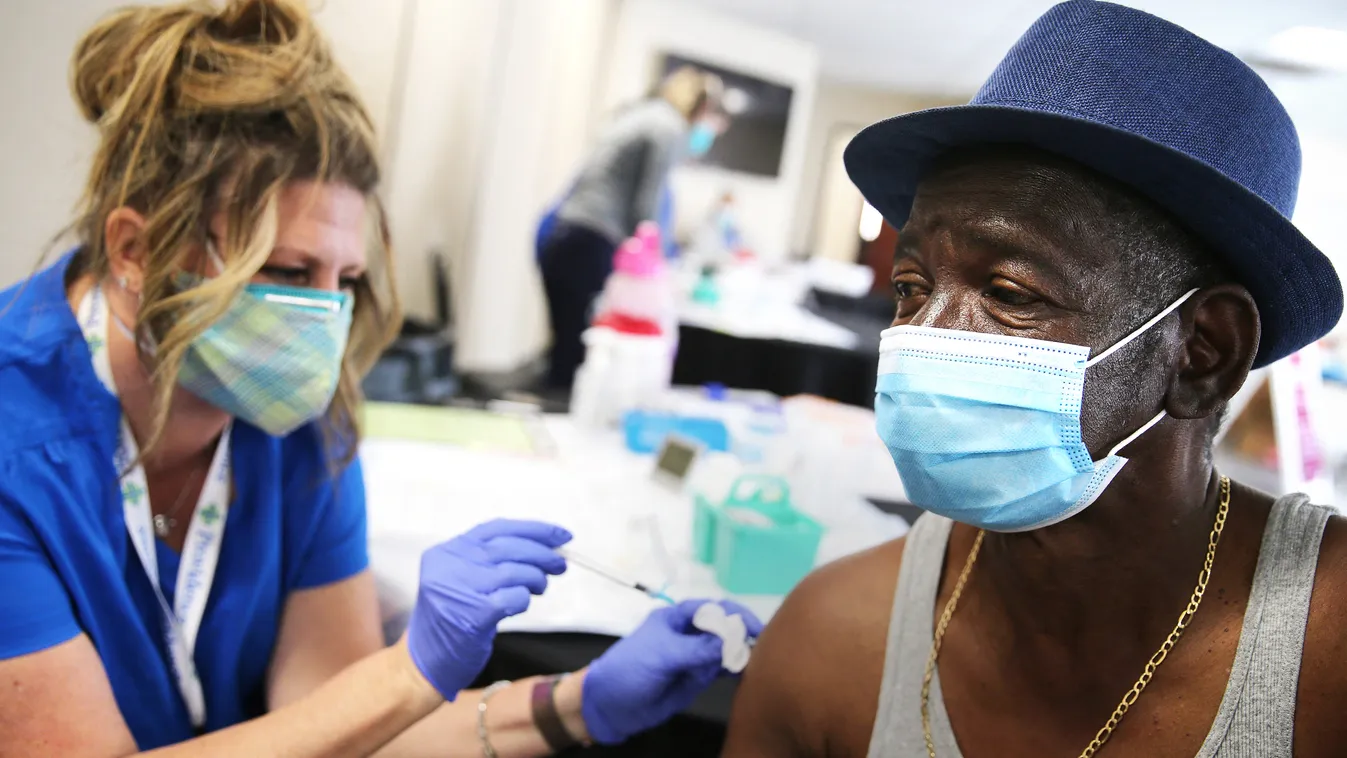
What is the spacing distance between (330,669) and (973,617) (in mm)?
955

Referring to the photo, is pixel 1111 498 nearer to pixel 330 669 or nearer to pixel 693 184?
pixel 330 669

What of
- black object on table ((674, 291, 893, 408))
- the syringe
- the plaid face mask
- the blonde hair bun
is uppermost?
the blonde hair bun

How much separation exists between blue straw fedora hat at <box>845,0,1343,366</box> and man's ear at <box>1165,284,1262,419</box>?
1.4 inches

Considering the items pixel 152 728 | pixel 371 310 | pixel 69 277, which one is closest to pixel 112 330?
pixel 69 277

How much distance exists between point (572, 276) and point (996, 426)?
408cm

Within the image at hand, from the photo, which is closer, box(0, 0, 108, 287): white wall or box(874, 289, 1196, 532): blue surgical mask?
box(874, 289, 1196, 532): blue surgical mask

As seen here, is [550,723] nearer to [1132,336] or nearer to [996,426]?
[996,426]

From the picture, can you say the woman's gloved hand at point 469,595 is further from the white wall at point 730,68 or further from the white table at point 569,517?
the white wall at point 730,68

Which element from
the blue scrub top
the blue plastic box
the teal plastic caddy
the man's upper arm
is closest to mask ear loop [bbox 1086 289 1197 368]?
the man's upper arm

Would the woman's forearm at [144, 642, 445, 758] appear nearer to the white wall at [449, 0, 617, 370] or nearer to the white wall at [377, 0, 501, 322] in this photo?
the white wall at [377, 0, 501, 322]

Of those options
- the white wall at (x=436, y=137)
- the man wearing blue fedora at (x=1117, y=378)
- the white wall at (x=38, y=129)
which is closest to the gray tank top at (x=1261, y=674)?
the man wearing blue fedora at (x=1117, y=378)

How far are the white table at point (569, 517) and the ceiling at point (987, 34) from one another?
87 centimetres

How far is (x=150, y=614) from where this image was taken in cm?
119

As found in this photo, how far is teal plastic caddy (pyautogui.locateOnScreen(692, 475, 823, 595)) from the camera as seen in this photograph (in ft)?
4.71
